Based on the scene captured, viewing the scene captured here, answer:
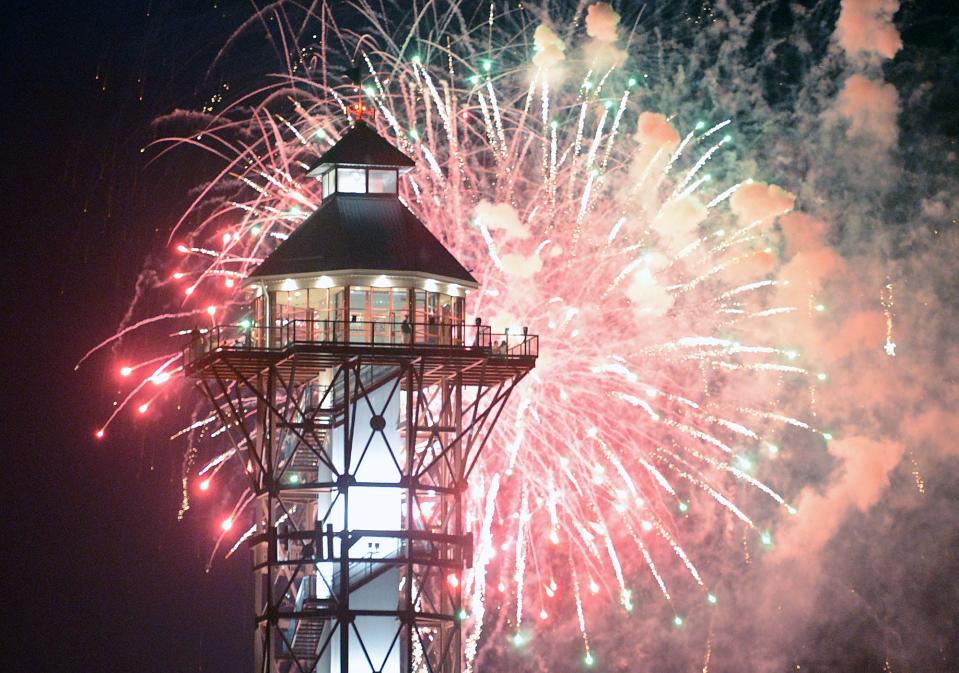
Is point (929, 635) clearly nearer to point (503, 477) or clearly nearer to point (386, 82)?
point (503, 477)

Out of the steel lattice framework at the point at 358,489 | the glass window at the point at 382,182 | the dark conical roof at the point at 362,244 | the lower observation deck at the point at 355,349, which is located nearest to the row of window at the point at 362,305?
the lower observation deck at the point at 355,349

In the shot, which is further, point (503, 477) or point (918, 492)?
point (918, 492)

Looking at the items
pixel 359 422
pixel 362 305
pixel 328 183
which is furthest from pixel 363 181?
pixel 359 422

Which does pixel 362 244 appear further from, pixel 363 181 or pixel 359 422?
pixel 359 422

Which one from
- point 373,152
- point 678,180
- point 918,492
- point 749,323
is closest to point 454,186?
point 373,152

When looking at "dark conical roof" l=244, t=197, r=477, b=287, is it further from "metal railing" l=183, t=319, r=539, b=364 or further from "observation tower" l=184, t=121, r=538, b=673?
"metal railing" l=183, t=319, r=539, b=364

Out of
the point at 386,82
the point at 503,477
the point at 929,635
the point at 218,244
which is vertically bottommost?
the point at 929,635
